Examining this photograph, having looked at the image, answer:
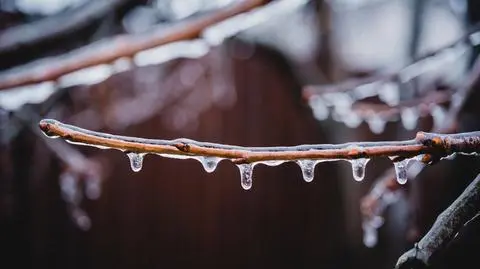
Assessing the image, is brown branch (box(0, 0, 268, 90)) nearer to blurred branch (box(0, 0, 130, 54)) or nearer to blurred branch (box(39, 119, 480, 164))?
blurred branch (box(0, 0, 130, 54))

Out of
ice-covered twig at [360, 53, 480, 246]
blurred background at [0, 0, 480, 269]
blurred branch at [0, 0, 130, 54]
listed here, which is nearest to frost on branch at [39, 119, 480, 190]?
ice-covered twig at [360, 53, 480, 246]

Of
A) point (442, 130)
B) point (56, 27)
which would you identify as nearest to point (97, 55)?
point (56, 27)

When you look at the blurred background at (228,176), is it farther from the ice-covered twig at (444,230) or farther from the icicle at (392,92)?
the ice-covered twig at (444,230)

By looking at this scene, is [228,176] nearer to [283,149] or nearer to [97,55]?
[97,55]

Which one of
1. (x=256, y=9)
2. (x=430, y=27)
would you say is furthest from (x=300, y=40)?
(x=256, y=9)

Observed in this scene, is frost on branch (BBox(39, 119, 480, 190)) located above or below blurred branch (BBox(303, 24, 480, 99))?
below

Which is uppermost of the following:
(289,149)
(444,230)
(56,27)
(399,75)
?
(56,27)
